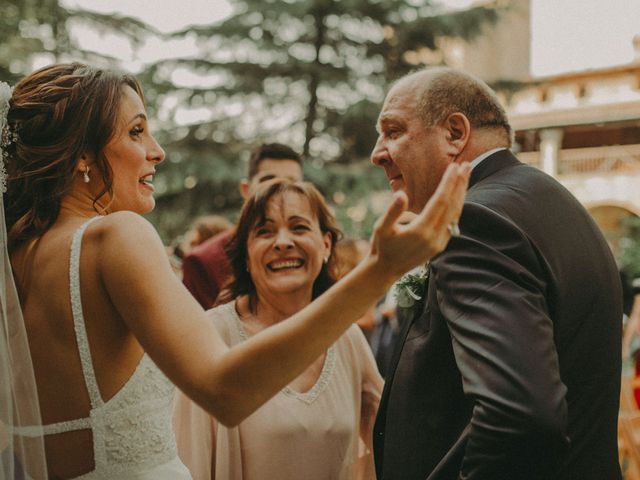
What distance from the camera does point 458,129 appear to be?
7.57 ft

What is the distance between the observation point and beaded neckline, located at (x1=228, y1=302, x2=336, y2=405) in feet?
9.12

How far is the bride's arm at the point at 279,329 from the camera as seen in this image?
1.29 metres

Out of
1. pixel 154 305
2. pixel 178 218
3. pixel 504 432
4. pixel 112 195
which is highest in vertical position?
pixel 112 195

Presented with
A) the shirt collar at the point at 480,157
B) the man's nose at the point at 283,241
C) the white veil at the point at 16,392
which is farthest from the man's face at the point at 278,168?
the white veil at the point at 16,392

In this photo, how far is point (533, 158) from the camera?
2477cm

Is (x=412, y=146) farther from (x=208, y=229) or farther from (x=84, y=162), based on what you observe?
(x=208, y=229)

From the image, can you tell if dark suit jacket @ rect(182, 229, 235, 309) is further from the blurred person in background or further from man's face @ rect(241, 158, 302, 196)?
the blurred person in background

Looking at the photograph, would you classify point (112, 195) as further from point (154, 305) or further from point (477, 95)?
point (477, 95)

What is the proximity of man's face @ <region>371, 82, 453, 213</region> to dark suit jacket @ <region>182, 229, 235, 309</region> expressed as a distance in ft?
6.46

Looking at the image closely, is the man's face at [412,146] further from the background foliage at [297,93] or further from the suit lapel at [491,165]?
the background foliage at [297,93]

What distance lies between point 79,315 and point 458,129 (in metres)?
1.39

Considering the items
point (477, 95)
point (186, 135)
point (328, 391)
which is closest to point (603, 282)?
point (477, 95)

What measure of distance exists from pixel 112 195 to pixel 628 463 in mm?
5404

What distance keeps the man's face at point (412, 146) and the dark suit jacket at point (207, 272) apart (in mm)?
1970
